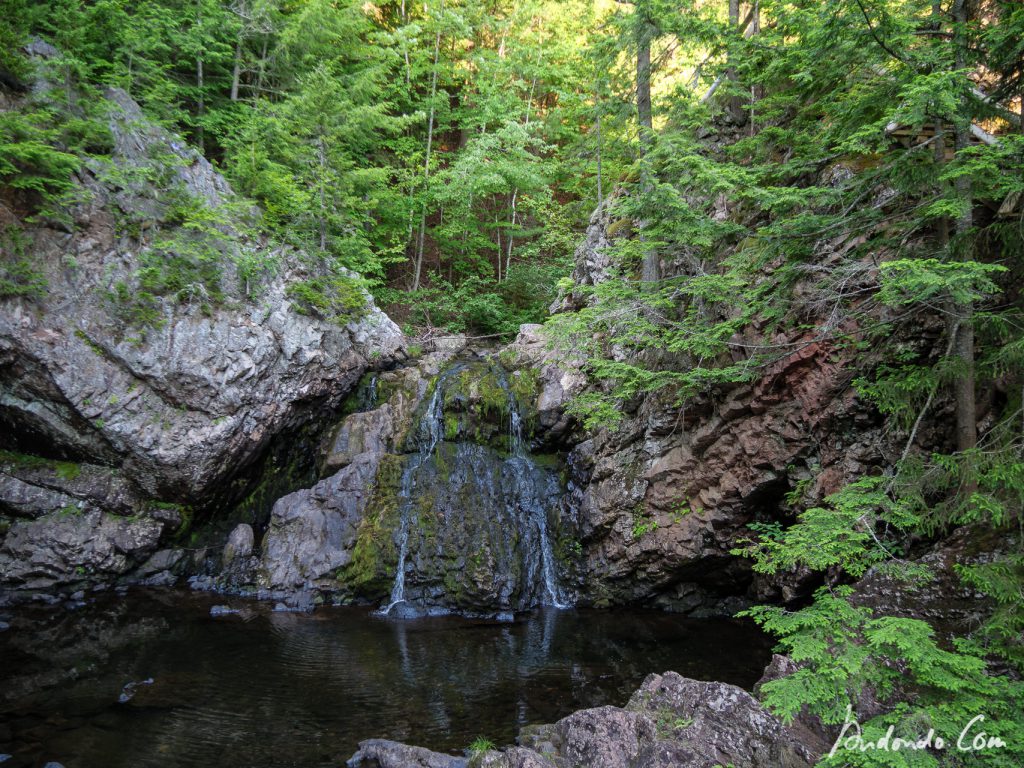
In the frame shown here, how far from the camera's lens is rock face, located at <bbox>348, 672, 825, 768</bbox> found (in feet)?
14.6

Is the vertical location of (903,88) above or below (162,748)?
above

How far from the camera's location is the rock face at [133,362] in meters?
9.62

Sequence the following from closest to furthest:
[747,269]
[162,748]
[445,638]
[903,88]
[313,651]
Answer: [903,88], [162,748], [747,269], [313,651], [445,638]

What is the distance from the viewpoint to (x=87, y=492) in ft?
33.2

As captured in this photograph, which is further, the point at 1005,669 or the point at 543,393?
the point at 543,393

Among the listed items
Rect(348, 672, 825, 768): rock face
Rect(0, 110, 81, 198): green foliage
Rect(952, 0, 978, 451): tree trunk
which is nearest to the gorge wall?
Rect(0, 110, 81, 198): green foliage

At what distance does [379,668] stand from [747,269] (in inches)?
317

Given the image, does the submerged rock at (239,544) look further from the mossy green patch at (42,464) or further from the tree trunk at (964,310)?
the tree trunk at (964,310)

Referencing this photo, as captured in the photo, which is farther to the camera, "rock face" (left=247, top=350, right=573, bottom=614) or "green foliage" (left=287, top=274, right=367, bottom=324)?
"green foliage" (left=287, top=274, right=367, bottom=324)

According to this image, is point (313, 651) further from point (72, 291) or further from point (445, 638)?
point (72, 291)

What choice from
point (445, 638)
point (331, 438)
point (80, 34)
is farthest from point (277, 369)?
point (80, 34)

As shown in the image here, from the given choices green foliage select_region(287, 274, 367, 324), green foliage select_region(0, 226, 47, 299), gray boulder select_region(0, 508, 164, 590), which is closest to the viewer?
green foliage select_region(0, 226, 47, 299)

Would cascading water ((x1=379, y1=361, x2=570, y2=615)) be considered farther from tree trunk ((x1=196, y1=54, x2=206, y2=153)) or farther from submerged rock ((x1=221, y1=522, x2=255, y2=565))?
tree trunk ((x1=196, y1=54, x2=206, y2=153))

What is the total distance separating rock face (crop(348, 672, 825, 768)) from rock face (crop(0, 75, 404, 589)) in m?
7.89
